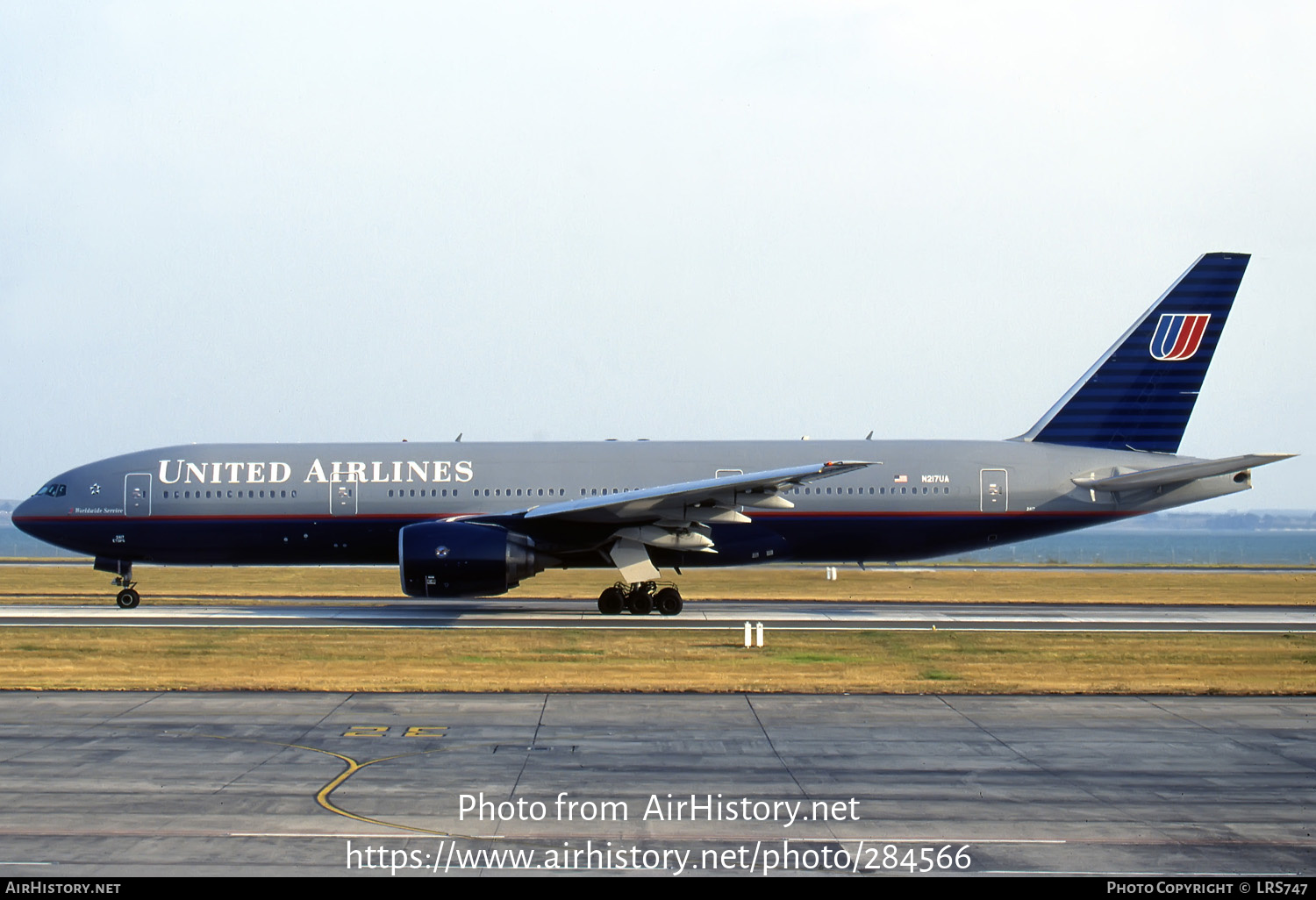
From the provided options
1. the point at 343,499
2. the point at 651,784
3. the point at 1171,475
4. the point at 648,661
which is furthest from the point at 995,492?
the point at 651,784

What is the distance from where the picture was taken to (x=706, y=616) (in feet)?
93.5

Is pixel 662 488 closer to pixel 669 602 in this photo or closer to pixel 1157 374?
pixel 669 602

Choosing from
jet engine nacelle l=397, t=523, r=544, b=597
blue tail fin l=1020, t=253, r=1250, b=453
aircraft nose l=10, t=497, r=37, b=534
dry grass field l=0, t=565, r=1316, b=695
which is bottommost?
dry grass field l=0, t=565, r=1316, b=695

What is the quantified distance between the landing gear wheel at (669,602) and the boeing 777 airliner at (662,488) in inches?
1.9

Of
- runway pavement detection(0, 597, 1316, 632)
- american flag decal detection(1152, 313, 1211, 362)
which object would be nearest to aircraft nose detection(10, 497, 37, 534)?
runway pavement detection(0, 597, 1316, 632)

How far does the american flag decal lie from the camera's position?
30.9 metres

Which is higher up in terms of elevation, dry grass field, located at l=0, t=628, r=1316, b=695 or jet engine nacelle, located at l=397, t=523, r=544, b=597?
jet engine nacelle, located at l=397, t=523, r=544, b=597

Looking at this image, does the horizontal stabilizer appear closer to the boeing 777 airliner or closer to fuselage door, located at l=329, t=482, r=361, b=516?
the boeing 777 airliner

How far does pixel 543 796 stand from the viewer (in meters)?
11.0

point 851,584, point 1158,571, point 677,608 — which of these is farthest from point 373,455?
point 1158,571

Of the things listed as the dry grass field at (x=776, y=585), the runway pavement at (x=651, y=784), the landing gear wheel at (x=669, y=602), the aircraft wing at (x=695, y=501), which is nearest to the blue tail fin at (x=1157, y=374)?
the dry grass field at (x=776, y=585)

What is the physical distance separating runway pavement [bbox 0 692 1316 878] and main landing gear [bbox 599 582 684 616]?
11.6 meters

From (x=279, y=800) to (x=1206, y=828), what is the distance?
27.1ft
